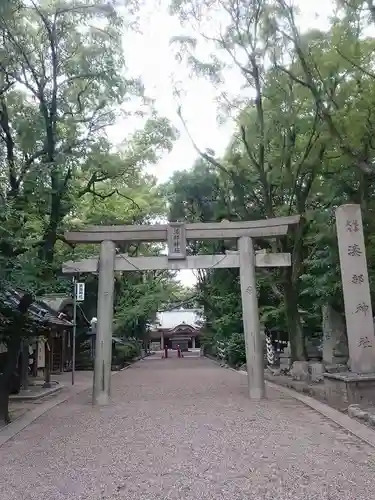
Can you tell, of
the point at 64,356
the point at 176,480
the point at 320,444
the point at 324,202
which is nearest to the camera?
the point at 176,480

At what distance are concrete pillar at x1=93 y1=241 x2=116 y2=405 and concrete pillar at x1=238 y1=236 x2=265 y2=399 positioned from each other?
3.48 metres

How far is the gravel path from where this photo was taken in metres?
5.13

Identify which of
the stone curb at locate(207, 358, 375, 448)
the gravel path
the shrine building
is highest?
the shrine building

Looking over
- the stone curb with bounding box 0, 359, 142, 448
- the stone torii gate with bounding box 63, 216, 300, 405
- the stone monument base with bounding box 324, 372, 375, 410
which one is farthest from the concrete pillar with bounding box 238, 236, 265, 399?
the stone curb with bounding box 0, 359, 142, 448

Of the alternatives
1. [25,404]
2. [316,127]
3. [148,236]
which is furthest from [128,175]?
[25,404]

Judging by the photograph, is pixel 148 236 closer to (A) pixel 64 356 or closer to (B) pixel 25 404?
(B) pixel 25 404

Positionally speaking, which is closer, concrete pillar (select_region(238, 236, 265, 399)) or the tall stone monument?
the tall stone monument

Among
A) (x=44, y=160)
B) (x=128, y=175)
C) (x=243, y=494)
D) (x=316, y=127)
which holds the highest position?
(x=316, y=127)

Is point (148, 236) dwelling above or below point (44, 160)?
below

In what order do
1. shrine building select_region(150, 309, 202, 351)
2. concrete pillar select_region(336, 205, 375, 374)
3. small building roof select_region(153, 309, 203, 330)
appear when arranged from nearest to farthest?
concrete pillar select_region(336, 205, 375, 374) → shrine building select_region(150, 309, 202, 351) → small building roof select_region(153, 309, 203, 330)

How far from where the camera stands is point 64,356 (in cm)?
2575

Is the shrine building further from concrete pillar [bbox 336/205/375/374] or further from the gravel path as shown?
the gravel path

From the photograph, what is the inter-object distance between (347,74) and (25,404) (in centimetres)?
1242

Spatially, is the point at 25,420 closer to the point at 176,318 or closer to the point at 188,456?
the point at 188,456
